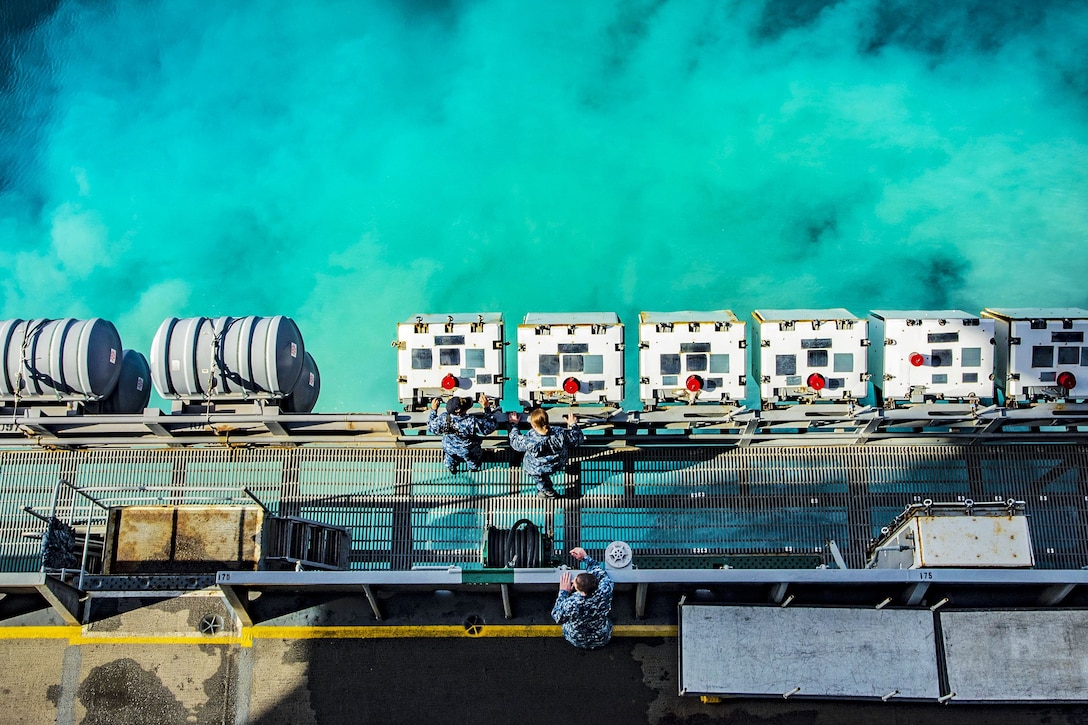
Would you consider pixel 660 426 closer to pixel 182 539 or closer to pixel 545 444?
pixel 545 444

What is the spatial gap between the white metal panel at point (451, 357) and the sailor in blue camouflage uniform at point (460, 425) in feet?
0.60

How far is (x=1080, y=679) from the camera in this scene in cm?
691

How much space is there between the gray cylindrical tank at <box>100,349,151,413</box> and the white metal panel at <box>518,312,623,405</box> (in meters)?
5.16

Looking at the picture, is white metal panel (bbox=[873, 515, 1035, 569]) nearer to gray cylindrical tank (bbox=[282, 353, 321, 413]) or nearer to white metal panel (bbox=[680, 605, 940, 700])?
white metal panel (bbox=[680, 605, 940, 700])

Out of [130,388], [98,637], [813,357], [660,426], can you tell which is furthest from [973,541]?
[130,388]

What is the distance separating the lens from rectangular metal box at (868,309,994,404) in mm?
9617

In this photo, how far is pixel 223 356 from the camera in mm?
9688

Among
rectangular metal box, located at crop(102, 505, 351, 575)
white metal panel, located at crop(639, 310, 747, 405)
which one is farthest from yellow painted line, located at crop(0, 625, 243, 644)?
white metal panel, located at crop(639, 310, 747, 405)

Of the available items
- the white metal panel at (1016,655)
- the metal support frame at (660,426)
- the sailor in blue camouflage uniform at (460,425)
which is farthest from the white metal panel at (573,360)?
the white metal panel at (1016,655)

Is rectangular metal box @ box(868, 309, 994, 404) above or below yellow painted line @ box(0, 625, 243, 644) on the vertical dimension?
above

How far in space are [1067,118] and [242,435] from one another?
16.5m

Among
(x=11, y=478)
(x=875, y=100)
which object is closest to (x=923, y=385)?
(x=875, y=100)

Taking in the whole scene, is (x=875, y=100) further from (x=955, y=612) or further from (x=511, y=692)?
(x=511, y=692)

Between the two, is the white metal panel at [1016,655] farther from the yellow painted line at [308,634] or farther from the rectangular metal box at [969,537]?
the yellow painted line at [308,634]
